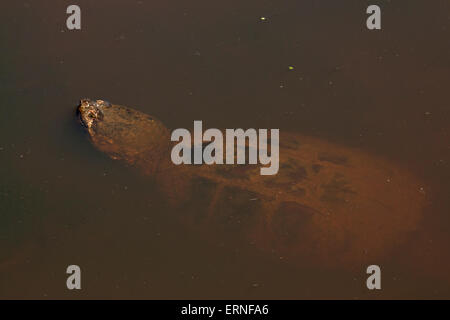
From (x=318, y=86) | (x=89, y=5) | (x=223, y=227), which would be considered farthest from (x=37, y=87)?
(x=318, y=86)

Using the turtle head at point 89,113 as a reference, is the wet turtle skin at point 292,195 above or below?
below

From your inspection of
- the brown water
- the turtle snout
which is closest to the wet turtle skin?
the turtle snout

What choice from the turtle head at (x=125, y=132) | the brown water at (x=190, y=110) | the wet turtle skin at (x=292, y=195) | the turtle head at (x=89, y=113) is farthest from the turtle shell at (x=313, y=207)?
the turtle head at (x=89, y=113)

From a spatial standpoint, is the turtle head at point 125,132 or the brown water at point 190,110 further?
the turtle head at point 125,132

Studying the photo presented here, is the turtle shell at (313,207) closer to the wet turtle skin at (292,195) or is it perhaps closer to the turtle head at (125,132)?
the wet turtle skin at (292,195)

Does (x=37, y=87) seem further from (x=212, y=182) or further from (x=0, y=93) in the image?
(x=212, y=182)
